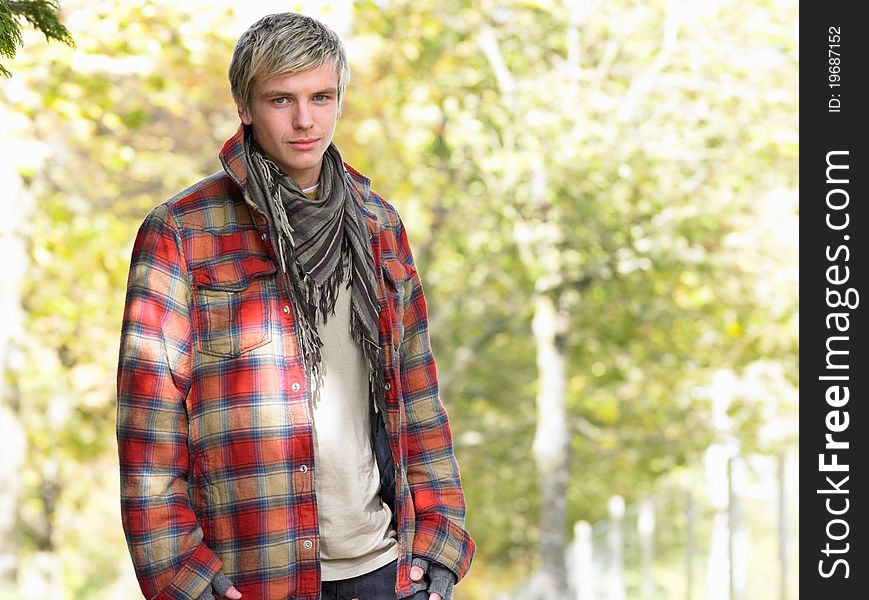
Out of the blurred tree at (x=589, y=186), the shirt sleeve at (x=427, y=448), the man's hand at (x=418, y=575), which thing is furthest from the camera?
the blurred tree at (x=589, y=186)

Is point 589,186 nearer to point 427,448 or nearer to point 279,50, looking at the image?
point 427,448

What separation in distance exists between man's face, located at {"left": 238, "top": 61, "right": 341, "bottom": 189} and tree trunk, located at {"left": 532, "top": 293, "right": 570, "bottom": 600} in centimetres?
998

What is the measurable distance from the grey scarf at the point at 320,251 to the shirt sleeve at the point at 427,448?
0.20 meters

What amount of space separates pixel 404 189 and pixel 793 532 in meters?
6.62

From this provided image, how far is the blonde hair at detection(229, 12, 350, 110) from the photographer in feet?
8.43

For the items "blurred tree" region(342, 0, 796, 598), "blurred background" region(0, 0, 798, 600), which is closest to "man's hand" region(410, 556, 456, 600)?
"blurred background" region(0, 0, 798, 600)

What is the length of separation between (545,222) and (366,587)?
368 inches

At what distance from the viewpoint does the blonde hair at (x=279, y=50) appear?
8.43ft

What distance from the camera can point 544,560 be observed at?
12.9m

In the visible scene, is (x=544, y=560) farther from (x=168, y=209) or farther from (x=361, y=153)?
(x=168, y=209)

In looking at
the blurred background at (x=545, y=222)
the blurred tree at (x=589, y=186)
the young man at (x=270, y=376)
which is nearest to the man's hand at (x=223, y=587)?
the young man at (x=270, y=376)

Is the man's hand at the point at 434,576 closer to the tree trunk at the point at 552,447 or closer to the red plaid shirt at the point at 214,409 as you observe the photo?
the red plaid shirt at the point at 214,409

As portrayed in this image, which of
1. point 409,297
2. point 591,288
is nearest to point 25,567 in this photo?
point 591,288
